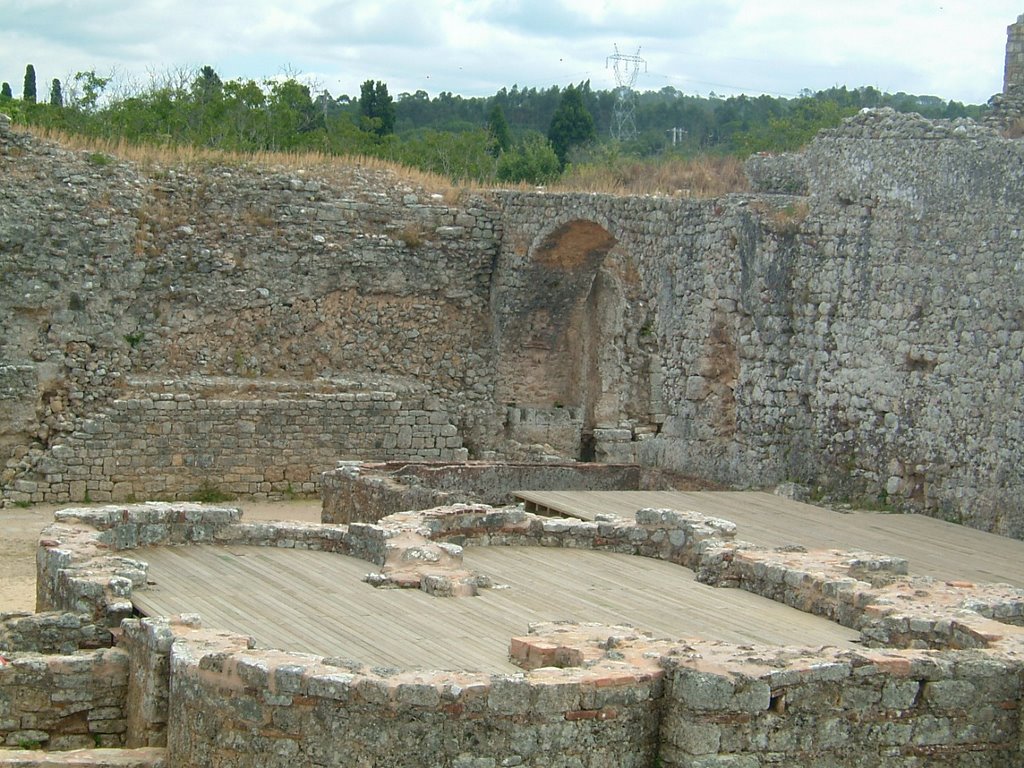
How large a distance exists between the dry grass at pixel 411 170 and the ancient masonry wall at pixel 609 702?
38.2 feet

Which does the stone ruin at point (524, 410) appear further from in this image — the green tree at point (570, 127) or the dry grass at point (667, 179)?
the green tree at point (570, 127)

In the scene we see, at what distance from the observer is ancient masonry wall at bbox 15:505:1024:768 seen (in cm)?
804

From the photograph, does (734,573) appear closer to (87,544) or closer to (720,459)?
(87,544)

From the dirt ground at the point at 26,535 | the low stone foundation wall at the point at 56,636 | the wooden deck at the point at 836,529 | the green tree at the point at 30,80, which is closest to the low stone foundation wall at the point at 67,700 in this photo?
the low stone foundation wall at the point at 56,636

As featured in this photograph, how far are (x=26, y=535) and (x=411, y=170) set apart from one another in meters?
7.32

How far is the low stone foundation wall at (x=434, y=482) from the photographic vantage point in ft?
52.1

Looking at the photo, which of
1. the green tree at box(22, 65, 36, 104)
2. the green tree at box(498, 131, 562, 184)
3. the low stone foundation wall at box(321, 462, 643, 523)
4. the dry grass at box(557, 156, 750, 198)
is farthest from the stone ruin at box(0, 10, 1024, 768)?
the green tree at box(22, 65, 36, 104)

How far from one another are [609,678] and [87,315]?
1276cm

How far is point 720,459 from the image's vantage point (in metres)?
17.2

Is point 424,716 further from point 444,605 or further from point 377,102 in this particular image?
point 377,102

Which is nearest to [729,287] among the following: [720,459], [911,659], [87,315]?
[720,459]

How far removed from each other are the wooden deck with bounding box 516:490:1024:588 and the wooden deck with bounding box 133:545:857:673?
1625 millimetres

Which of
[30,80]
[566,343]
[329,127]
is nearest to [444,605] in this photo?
[566,343]

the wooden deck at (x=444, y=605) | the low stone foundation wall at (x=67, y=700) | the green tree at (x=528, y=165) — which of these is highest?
the green tree at (x=528, y=165)
